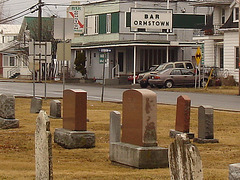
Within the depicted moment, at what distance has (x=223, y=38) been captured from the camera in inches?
1916

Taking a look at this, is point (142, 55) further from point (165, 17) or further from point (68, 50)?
point (68, 50)

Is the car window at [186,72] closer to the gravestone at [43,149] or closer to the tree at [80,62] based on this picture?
the tree at [80,62]

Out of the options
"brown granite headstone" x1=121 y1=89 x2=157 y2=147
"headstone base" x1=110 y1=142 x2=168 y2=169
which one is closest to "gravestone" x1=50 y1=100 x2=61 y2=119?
"brown granite headstone" x1=121 y1=89 x2=157 y2=147

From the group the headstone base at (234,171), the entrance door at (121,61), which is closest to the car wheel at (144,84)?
the entrance door at (121,61)

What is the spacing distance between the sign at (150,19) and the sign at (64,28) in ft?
96.0

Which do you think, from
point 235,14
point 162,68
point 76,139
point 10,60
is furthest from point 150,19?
point 10,60

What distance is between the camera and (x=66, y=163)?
36.6 ft

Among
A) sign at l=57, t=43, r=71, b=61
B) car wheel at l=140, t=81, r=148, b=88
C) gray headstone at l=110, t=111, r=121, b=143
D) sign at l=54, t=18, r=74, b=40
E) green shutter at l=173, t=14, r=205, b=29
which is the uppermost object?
green shutter at l=173, t=14, r=205, b=29

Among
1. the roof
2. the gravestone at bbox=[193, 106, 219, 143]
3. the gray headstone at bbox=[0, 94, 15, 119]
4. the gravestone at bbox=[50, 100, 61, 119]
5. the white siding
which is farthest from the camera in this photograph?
the roof

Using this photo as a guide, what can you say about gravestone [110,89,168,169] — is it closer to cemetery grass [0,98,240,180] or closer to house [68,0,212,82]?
cemetery grass [0,98,240,180]

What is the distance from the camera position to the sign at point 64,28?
66.8ft

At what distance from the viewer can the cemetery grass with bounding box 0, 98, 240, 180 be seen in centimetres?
972

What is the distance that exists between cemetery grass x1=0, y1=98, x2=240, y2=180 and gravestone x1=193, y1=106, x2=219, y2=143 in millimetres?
283

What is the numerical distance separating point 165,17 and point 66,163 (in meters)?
40.1
